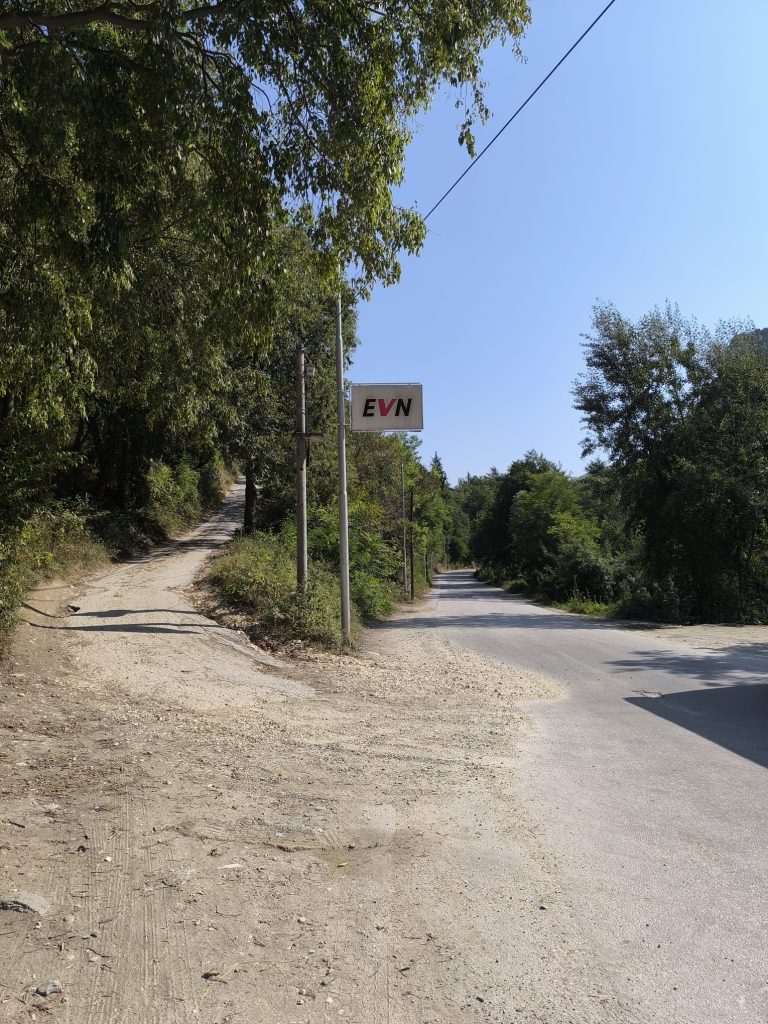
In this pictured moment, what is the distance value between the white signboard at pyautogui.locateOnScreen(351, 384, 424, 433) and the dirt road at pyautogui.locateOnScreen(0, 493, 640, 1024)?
6.82 metres

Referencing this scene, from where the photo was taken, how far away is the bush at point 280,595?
44.7 ft

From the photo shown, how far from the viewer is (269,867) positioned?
4.17 metres

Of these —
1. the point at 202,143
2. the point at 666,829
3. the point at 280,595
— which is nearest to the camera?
the point at 666,829

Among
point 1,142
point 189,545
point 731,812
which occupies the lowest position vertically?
point 731,812

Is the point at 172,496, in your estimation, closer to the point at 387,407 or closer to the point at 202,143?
the point at 387,407

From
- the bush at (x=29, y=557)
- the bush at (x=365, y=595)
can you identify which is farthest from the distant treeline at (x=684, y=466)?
the bush at (x=29, y=557)

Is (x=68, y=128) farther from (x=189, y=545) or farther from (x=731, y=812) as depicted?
(x=189, y=545)

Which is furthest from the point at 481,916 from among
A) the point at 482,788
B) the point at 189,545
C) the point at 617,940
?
the point at 189,545

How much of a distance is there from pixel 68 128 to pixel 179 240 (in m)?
2.72

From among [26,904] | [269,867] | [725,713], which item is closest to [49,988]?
[26,904]

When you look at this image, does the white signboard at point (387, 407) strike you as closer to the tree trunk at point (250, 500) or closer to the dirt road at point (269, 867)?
the dirt road at point (269, 867)

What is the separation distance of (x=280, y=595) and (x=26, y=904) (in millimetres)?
11048

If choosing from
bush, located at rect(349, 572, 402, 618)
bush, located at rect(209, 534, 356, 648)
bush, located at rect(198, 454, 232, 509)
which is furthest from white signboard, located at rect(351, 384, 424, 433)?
bush, located at rect(198, 454, 232, 509)

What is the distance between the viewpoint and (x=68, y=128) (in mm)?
6441
